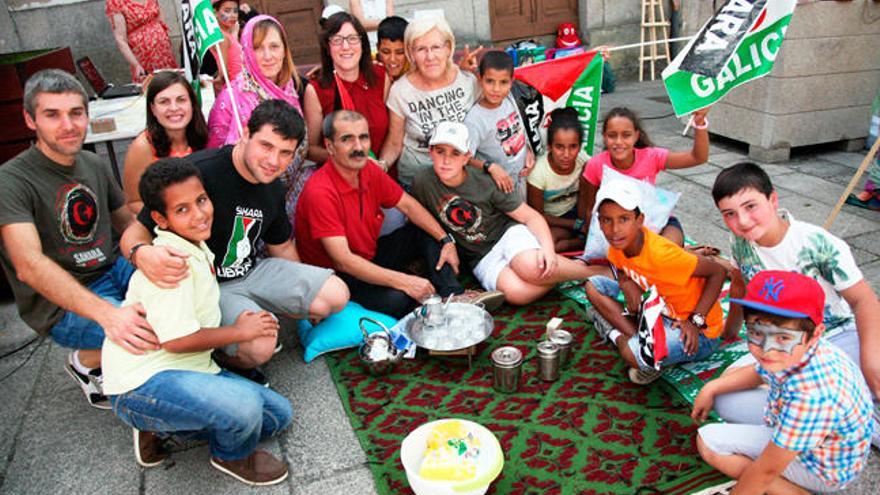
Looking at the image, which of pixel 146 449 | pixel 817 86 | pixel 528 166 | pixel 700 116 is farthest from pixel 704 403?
pixel 817 86

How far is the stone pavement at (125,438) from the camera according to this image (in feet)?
8.54

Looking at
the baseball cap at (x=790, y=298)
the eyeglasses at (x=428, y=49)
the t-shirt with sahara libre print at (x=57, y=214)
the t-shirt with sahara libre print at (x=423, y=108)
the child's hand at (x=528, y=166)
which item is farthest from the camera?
the child's hand at (x=528, y=166)

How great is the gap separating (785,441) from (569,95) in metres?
3.18

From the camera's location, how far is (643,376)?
2.96 metres

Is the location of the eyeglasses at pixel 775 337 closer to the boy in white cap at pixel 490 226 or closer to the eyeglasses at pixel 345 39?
the boy in white cap at pixel 490 226

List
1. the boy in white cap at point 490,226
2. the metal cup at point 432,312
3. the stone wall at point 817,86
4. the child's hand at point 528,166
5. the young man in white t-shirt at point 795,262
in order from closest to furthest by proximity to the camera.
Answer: the young man in white t-shirt at point 795,262 → the metal cup at point 432,312 → the boy in white cap at point 490,226 → the child's hand at point 528,166 → the stone wall at point 817,86

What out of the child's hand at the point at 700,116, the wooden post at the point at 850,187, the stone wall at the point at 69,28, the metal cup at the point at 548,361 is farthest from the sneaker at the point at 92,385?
the stone wall at the point at 69,28

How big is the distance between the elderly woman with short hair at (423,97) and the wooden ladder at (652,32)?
22.1 feet

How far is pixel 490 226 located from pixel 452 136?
67 cm

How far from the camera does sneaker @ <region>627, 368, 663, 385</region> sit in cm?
296

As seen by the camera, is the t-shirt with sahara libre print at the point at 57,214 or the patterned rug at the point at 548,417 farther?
the t-shirt with sahara libre print at the point at 57,214

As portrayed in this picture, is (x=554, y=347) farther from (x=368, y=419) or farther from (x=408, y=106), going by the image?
(x=408, y=106)

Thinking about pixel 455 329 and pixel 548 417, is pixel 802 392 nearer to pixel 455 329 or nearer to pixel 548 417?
pixel 548 417

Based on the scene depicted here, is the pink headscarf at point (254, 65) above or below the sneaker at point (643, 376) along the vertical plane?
above
